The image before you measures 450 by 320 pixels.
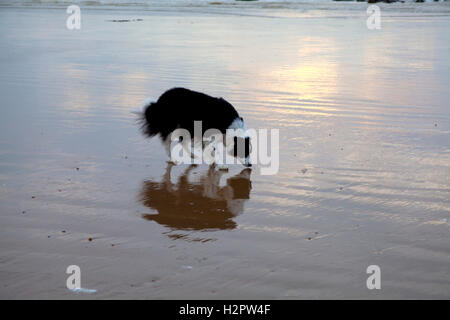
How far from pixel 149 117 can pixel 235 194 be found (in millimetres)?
1515

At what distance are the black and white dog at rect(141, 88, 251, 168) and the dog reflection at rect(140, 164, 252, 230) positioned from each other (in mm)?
305

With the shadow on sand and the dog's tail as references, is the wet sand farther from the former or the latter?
the dog's tail

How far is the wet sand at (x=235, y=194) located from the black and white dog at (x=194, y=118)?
0.28 meters

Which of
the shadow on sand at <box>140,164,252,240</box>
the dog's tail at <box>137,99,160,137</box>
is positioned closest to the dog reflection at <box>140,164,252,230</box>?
the shadow on sand at <box>140,164,252,240</box>

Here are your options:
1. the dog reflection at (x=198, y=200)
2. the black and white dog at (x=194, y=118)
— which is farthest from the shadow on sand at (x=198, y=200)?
the black and white dog at (x=194, y=118)

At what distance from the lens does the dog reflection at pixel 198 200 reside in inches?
183

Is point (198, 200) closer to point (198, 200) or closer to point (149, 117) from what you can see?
point (198, 200)

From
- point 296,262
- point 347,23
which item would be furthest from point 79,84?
point 347,23

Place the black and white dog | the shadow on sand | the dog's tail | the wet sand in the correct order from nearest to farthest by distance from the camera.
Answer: the wet sand, the shadow on sand, the black and white dog, the dog's tail

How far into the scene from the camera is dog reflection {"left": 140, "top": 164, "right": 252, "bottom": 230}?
15.2 feet

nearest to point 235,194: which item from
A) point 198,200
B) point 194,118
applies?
point 198,200

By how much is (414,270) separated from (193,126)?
292 cm

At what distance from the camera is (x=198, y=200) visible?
5160 millimetres
